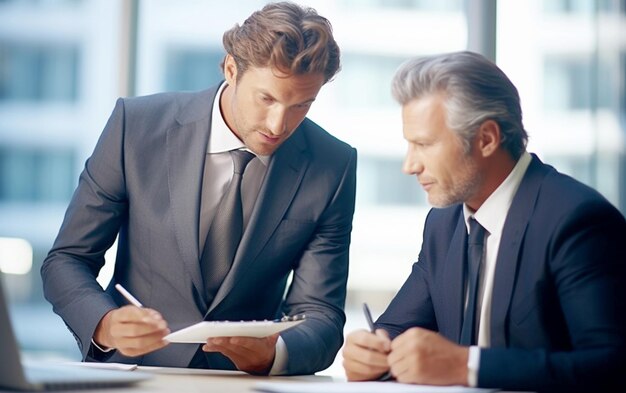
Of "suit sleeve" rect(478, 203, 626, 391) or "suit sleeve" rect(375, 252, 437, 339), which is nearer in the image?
"suit sleeve" rect(478, 203, 626, 391)

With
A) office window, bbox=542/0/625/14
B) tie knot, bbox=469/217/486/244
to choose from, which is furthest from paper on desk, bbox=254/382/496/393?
office window, bbox=542/0/625/14

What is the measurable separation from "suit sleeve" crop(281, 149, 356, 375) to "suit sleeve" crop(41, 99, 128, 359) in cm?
62

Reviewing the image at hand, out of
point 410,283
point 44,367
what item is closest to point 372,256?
point 410,283

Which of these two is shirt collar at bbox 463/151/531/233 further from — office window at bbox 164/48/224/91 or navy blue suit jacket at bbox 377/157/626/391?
office window at bbox 164/48/224/91

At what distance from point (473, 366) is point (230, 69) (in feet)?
4.64

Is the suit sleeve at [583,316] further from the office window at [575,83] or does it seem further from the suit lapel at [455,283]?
the office window at [575,83]

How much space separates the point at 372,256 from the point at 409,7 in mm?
1431

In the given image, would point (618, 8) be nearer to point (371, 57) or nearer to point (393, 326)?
point (371, 57)

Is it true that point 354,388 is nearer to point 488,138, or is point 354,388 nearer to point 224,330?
point 224,330

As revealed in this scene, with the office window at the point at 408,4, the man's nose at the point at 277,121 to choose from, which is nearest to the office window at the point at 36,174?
the office window at the point at 408,4

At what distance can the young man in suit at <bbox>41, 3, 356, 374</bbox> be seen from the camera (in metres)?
2.93

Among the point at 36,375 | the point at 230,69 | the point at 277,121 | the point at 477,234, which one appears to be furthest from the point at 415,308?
the point at 36,375

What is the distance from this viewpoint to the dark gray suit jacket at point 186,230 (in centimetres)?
295

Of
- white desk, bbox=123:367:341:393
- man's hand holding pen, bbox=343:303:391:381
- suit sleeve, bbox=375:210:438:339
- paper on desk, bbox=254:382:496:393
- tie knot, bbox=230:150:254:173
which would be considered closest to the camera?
paper on desk, bbox=254:382:496:393
